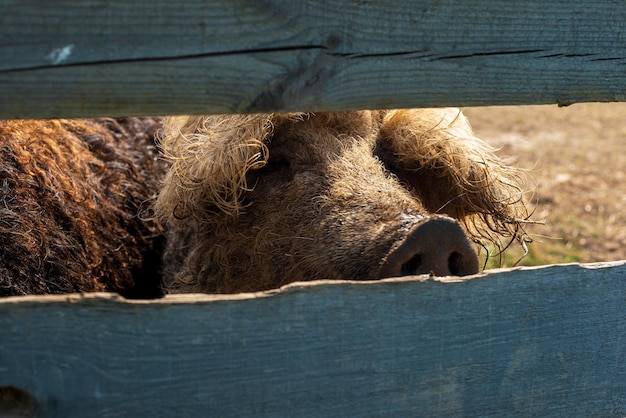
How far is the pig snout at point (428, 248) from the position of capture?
7.86 ft

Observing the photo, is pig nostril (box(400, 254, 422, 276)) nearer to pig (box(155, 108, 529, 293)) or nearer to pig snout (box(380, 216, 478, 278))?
pig snout (box(380, 216, 478, 278))

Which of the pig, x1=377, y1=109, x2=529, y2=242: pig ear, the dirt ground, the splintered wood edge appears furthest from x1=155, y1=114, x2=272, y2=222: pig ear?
the dirt ground

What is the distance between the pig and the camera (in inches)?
109

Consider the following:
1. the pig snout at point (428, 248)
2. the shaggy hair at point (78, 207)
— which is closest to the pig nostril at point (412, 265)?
the pig snout at point (428, 248)

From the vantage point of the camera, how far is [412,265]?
8.03 ft

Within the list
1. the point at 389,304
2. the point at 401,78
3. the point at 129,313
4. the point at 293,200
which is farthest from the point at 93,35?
the point at 293,200

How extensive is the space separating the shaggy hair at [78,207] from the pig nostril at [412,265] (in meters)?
1.62

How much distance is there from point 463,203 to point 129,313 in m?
2.02

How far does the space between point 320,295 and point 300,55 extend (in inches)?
24.4

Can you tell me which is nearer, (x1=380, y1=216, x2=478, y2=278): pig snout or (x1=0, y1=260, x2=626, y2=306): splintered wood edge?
(x1=0, y1=260, x2=626, y2=306): splintered wood edge

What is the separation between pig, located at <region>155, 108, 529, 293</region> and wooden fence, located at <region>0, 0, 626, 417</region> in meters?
0.53

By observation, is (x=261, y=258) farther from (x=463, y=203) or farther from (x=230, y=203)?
(x=463, y=203)

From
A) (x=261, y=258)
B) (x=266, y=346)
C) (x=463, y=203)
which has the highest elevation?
(x=463, y=203)

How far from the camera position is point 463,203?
348 cm
